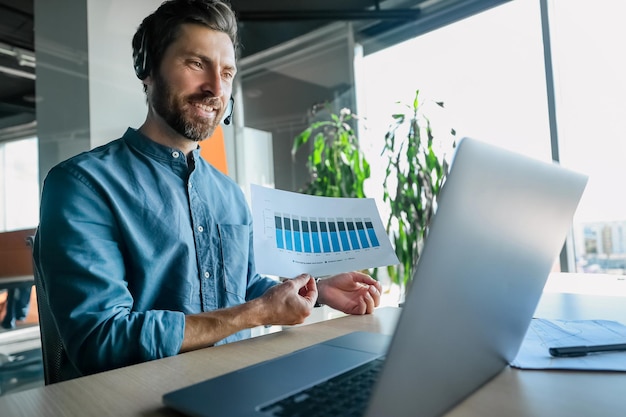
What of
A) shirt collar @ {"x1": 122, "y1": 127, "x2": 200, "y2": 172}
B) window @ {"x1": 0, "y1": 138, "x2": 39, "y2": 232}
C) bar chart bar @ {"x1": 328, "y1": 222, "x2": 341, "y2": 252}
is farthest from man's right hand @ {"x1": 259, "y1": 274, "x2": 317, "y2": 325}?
window @ {"x1": 0, "y1": 138, "x2": 39, "y2": 232}

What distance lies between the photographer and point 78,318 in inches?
28.8

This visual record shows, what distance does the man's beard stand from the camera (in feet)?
3.68

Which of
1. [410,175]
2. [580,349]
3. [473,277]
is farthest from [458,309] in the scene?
A: [410,175]

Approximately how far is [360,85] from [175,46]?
7.52 ft

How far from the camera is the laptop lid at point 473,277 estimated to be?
Answer: 32 cm

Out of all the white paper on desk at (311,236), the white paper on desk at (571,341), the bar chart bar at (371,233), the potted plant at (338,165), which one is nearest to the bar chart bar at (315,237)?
the white paper on desk at (311,236)

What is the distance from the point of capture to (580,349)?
1.98 ft

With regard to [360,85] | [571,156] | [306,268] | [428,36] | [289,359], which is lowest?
[289,359]

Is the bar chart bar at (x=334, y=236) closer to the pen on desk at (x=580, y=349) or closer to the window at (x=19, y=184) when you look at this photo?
the pen on desk at (x=580, y=349)

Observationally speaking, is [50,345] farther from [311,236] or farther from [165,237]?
[311,236]

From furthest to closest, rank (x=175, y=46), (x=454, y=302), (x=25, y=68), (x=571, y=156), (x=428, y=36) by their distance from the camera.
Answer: (x=428, y=36)
(x=571, y=156)
(x=25, y=68)
(x=175, y=46)
(x=454, y=302)

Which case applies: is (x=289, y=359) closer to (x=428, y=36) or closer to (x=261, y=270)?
(x=261, y=270)

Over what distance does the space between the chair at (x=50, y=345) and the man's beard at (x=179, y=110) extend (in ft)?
1.48

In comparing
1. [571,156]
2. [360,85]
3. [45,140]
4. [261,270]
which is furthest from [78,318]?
[360,85]
